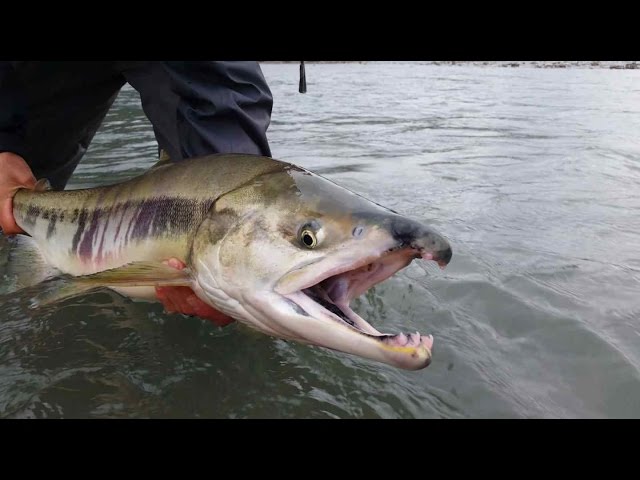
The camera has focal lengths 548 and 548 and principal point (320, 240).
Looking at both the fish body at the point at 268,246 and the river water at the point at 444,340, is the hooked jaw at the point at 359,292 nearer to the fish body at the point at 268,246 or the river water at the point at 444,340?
the fish body at the point at 268,246

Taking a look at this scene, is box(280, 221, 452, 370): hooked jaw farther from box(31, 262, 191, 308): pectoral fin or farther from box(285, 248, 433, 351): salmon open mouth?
box(31, 262, 191, 308): pectoral fin

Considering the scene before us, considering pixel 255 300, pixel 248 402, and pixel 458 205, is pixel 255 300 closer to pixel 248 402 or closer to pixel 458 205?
pixel 248 402

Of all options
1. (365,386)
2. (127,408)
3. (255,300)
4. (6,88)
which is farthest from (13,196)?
(365,386)

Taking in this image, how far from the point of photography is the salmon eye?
6.80ft

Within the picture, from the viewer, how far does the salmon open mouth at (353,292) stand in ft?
6.03

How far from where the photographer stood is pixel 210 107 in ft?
9.25

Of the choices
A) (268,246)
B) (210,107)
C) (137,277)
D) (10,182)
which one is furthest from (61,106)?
(268,246)

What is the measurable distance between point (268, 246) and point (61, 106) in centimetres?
255

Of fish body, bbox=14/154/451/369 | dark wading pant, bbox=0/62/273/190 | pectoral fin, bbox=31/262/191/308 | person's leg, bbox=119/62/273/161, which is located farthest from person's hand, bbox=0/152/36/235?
pectoral fin, bbox=31/262/191/308

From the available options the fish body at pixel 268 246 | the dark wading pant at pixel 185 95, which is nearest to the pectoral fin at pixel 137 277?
the fish body at pixel 268 246

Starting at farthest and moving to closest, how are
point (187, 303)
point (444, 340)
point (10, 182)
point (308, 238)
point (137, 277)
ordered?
point (10, 182) < point (444, 340) < point (187, 303) < point (137, 277) < point (308, 238)

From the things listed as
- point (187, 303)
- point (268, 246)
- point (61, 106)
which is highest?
point (61, 106)

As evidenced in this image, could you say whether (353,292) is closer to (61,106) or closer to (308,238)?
(308,238)

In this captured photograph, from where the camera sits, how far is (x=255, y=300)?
2.14 meters
